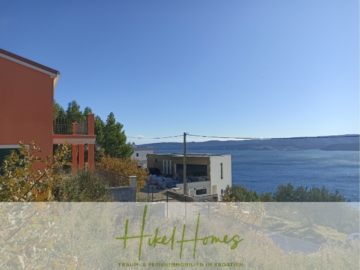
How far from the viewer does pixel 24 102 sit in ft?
21.6

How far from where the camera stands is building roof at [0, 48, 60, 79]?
252 inches

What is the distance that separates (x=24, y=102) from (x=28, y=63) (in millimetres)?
1017

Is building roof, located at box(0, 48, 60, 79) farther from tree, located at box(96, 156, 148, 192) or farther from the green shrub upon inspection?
tree, located at box(96, 156, 148, 192)


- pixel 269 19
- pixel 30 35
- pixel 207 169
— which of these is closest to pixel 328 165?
pixel 207 169

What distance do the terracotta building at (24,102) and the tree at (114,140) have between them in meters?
11.6

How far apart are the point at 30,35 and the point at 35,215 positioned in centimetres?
654

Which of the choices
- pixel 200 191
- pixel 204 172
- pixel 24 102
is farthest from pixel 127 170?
pixel 204 172

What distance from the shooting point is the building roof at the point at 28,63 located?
6.40 metres

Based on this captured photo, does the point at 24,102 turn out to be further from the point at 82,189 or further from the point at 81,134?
the point at 81,134

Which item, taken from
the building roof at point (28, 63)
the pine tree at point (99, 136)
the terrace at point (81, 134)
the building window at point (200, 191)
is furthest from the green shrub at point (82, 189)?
the building window at point (200, 191)

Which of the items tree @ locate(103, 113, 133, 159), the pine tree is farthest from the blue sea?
the pine tree

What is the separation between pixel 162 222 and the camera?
4.82 meters

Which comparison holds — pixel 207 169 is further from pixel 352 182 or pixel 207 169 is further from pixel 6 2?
pixel 352 182

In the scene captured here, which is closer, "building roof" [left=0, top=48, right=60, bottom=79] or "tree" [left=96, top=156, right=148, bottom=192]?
"building roof" [left=0, top=48, right=60, bottom=79]
